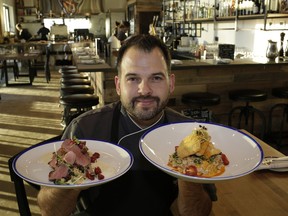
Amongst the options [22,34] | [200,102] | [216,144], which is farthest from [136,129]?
[22,34]

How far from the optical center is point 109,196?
132cm

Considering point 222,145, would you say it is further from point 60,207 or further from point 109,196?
point 60,207

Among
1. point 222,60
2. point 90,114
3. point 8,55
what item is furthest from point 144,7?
point 90,114

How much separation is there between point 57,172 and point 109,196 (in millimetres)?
380

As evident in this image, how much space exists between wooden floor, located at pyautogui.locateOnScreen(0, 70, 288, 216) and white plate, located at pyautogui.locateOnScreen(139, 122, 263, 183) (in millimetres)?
1961

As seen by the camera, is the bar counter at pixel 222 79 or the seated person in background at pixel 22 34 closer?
the bar counter at pixel 222 79

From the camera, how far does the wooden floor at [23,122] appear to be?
3.05m

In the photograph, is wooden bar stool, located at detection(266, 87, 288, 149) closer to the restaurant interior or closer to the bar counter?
the restaurant interior

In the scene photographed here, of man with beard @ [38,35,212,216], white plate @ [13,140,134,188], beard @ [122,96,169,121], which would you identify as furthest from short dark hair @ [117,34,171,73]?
white plate @ [13,140,134,188]

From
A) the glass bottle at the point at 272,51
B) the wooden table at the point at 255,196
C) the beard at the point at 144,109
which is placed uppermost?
the glass bottle at the point at 272,51

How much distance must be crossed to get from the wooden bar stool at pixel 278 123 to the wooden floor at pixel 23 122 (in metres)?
0.19

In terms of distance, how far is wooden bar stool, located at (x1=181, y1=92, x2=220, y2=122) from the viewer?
3.48 m

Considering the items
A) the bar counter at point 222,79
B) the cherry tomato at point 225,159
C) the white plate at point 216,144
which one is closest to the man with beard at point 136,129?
the white plate at point 216,144

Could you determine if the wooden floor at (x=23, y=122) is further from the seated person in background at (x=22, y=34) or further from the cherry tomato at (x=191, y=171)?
the seated person in background at (x=22, y=34)
